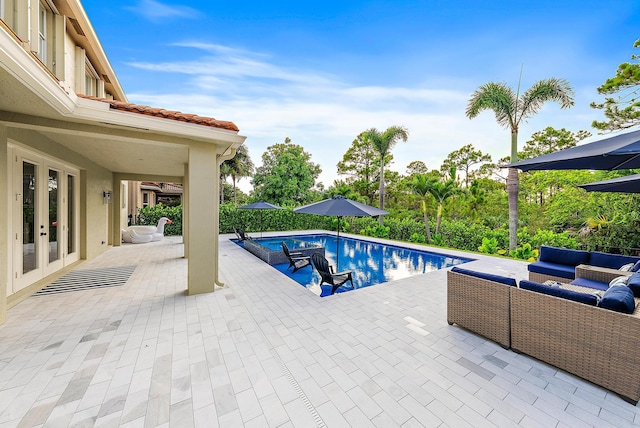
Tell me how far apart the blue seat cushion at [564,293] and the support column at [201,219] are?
561 cm

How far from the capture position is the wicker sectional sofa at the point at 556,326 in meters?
2.48

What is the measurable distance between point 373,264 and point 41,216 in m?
9.94

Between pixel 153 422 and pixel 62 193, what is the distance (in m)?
7.70

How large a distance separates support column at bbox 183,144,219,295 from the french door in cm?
325

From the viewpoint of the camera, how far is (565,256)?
6.00 m

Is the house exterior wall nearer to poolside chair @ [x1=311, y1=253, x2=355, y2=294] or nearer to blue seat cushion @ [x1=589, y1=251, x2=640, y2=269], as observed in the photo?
poolside chair @ [x1=311, y1=253, x2=355, y2=294]

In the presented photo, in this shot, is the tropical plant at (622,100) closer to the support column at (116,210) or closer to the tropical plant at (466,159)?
the tropical plant at (466,159)

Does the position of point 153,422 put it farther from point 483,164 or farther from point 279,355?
point 483,164

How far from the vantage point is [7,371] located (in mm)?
2740

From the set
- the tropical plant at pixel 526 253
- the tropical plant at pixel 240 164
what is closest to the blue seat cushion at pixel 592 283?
the tropical plant at pixel 526 253

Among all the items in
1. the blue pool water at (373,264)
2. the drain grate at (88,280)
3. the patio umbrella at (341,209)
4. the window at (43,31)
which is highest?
the window at (43,31)

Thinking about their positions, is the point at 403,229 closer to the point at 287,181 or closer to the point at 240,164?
the point at 287,181

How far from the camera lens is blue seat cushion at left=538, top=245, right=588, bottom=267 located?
18.9 ft

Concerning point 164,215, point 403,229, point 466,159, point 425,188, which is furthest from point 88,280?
point 466,159
